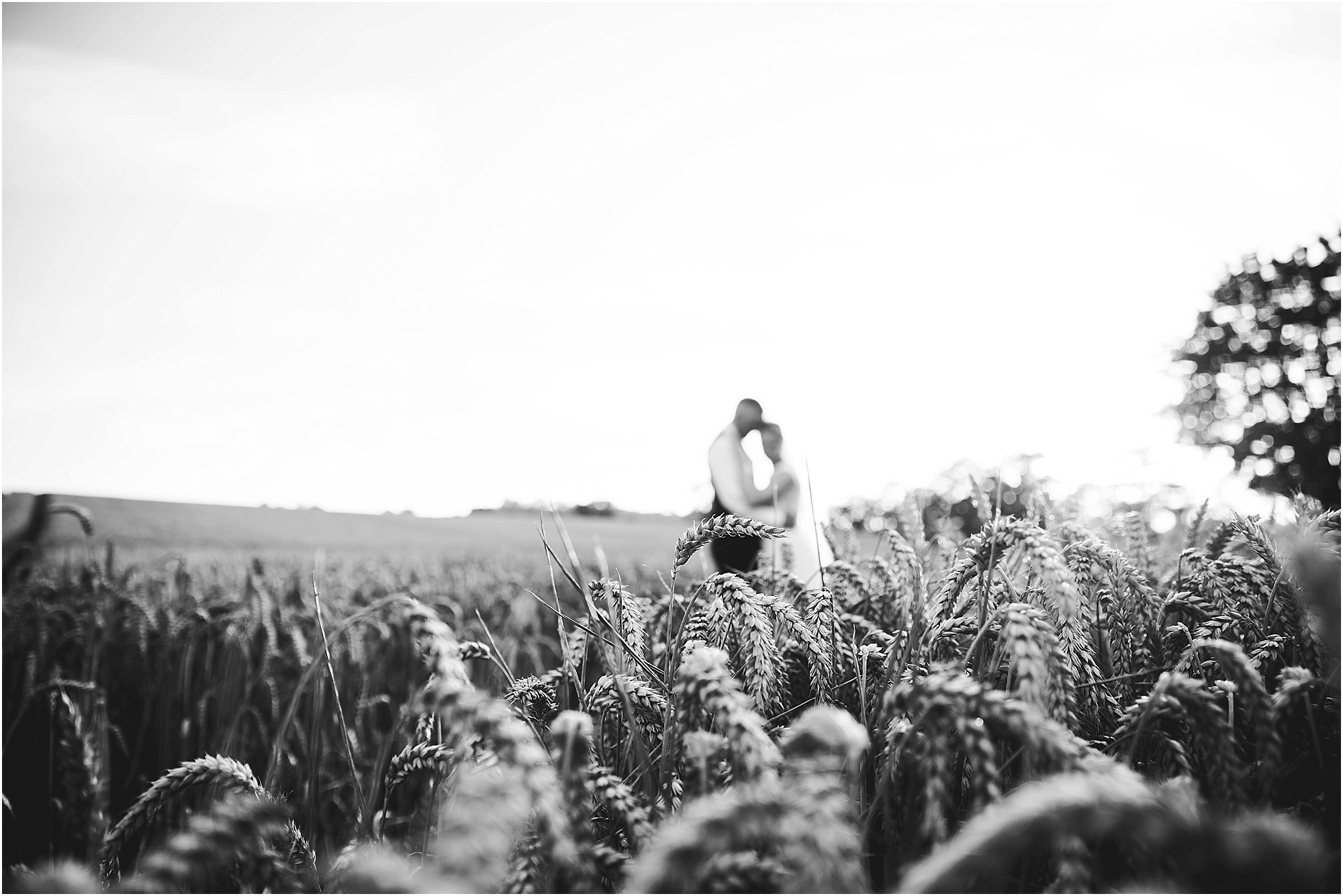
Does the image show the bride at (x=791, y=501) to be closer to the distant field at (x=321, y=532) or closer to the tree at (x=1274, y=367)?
the distant field at (x=321, y=532)

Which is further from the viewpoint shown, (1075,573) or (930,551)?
(930,551)

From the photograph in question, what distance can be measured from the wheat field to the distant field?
1826cm

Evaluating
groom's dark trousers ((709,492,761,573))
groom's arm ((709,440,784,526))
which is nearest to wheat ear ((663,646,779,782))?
groom's dark trousers ((709,492,761,573))

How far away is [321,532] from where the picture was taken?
31.1m

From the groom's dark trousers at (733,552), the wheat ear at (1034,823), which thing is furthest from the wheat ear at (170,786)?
the groom's dark trousers at (733,552)

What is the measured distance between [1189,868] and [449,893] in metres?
0.69

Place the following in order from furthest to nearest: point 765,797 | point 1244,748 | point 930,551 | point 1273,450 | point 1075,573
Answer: point 1273,450, point 930,551, point 1075,573, point 1244,748, point 765,797

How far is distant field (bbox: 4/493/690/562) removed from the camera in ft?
74.1

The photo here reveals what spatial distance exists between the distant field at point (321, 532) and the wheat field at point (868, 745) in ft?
59.9

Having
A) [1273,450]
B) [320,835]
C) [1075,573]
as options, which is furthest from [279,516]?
[1273,450]

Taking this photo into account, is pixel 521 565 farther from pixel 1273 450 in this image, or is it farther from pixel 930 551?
pixel 1273 450

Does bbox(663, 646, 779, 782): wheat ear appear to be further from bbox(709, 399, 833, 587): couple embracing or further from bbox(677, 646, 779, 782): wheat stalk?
bbox(709, 399, 833, 587): couple embracing

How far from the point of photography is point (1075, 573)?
1.66 m

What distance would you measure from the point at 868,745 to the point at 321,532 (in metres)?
34.1
